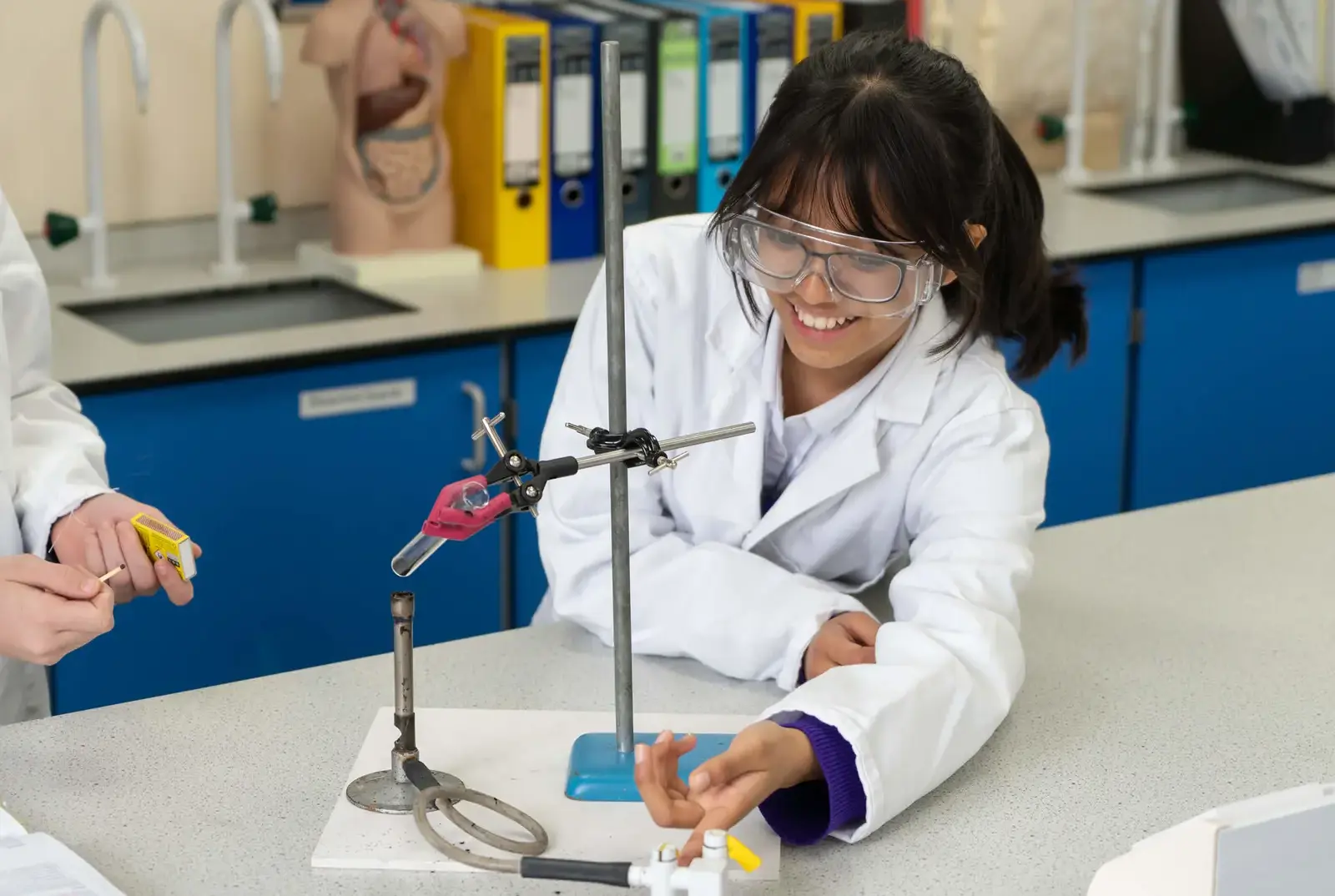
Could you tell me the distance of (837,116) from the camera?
1458mm

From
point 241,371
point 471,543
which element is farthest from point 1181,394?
point 241,371

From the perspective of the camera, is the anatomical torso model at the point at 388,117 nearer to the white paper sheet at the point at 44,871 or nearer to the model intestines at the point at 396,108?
the model intestines at the point at 396,108

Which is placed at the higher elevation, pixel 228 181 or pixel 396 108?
pixel 396 108

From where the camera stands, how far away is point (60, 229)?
2691mm

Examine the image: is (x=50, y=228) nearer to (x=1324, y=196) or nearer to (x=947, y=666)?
(x=947, y=666)

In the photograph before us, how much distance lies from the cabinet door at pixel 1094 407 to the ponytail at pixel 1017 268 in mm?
1341

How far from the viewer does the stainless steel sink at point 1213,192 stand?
11.9 feet

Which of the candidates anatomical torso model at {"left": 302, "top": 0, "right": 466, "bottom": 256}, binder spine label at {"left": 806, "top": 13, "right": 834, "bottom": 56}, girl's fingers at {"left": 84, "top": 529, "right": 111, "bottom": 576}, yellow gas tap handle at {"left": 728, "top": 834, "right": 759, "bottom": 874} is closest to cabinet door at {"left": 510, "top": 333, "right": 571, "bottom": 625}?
anatomical torso model at {"left": 302, "top": 0, "right": 466, "bottom": 256}

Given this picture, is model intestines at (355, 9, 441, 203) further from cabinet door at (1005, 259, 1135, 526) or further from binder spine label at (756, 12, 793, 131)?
cabinet door at (1005, 259, 1135, 526)

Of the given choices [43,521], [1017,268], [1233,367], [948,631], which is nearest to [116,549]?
[43,521]

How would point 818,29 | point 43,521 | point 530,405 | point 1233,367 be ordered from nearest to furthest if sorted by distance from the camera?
point 43,521, point 530,405, point 818,29, point 1233,367

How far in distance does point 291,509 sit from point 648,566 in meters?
1.07

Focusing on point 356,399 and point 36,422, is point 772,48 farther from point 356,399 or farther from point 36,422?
point 36,422

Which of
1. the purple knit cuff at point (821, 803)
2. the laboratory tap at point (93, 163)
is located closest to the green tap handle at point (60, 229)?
the laboratory tap at point (93, 163)
